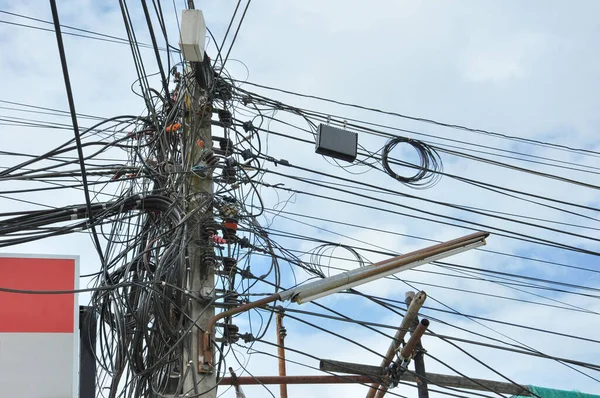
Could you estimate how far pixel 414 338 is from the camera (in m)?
7.89

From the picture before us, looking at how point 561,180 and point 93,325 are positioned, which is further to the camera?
point 561,180

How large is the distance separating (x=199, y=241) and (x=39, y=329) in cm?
165

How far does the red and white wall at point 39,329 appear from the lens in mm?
6047

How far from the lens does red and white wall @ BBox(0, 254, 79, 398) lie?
6.05 meters

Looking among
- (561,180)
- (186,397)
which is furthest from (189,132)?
(561,180)

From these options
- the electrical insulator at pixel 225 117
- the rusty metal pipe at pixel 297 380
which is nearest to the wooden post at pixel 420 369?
the rusty metal pipe at pixel 297 380

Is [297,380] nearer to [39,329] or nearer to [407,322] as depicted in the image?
[407,322]

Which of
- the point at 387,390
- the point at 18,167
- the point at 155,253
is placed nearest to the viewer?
the point at 18,167

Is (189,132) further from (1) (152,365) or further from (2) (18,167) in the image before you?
(1) (152,365)

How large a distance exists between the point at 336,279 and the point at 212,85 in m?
2.77

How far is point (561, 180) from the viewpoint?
948cm

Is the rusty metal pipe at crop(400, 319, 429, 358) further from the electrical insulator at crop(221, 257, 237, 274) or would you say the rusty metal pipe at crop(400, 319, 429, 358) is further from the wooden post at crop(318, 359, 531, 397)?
the electrical insulator at crop(221, 257, 237, 274)

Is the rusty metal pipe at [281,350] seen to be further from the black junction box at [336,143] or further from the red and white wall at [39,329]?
the red and white wall at [39,329]

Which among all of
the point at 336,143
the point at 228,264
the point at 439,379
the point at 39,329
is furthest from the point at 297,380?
the point at 336,143
